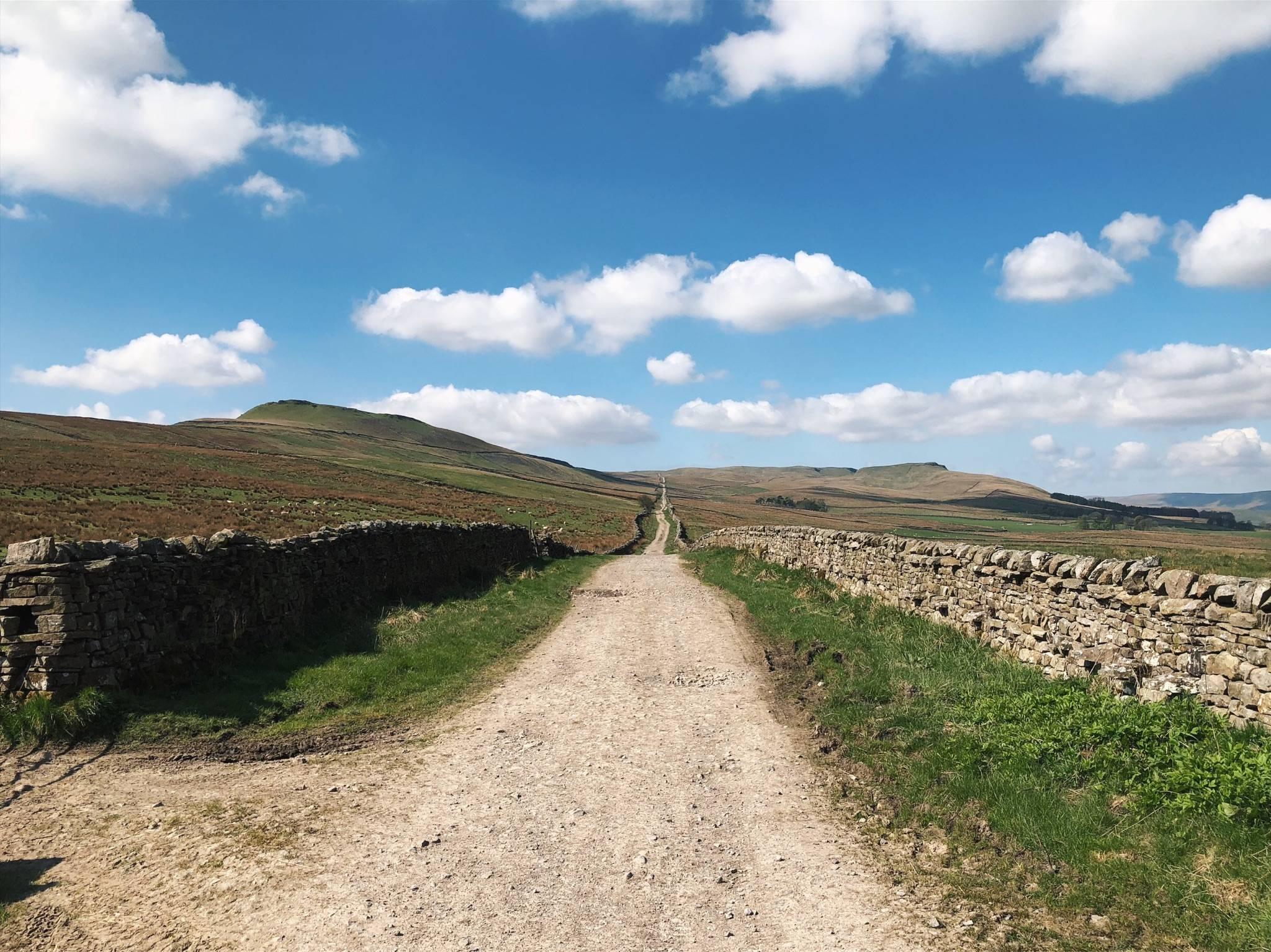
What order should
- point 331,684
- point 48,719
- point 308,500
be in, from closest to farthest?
1. point 48,719
2. point 331,684
3. point 308,500

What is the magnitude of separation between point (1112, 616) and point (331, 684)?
10816 millimetres

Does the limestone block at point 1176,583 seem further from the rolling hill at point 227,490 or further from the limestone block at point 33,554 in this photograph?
the rolling hill at point 227,490

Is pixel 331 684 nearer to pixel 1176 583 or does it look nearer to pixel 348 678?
pixel 348 678

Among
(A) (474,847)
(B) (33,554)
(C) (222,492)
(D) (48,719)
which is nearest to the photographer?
(A) (474,847)

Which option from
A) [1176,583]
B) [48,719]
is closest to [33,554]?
[48,719]

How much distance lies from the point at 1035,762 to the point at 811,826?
2456 mm

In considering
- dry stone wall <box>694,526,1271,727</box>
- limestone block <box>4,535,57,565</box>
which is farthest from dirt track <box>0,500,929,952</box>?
dry stone wall <box>694,526,1271,727</box>

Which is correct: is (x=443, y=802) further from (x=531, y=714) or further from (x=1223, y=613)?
(x=1223, y=613)

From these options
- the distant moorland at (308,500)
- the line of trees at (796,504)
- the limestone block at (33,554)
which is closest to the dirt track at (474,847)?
the limestone block at (33,554)

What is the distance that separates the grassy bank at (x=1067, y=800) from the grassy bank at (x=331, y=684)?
606cm

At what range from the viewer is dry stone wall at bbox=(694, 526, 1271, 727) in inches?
277

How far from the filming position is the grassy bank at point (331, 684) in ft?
28.2

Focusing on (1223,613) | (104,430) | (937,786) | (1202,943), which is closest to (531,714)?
(937,786)

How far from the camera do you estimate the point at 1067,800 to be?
625cm
